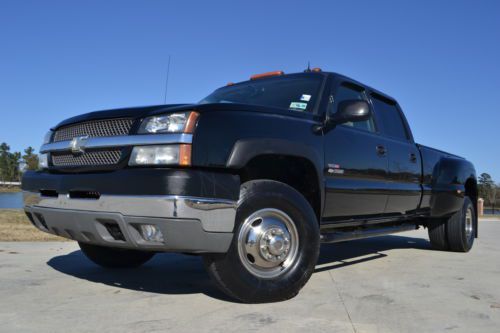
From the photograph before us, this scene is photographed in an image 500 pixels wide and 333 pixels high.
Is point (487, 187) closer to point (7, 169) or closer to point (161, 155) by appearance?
point (161, 155)

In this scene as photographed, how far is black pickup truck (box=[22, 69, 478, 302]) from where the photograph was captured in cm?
288

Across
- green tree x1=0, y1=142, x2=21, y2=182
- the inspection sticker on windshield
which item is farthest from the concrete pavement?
green tree x1=0, y1=142, x2=21, y2=182

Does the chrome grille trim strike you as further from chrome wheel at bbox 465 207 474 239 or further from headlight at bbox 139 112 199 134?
chrome wheel at bbox 465 207 474 239

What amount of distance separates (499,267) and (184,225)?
13.2 feet

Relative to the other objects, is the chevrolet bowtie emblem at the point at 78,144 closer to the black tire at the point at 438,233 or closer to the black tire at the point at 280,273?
the black tire at the point at 280,273

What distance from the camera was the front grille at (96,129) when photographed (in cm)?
321

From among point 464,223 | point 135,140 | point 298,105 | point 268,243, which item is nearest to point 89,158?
point 135,140

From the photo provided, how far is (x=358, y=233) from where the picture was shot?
14.2 ft

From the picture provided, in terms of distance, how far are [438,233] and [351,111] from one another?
11.7 ft

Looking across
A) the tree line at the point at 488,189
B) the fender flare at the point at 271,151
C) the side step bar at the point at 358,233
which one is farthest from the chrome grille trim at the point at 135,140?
the tree line at the point at 488,189

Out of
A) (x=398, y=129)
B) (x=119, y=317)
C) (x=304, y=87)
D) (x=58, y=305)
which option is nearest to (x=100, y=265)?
(x=58, y=305)

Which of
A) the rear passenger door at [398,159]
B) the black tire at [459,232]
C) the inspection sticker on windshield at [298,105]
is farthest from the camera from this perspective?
the black tire at [459,232]

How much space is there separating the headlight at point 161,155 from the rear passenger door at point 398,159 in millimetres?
2692

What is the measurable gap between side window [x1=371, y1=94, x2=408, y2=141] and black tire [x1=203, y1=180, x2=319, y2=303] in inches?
86.2
